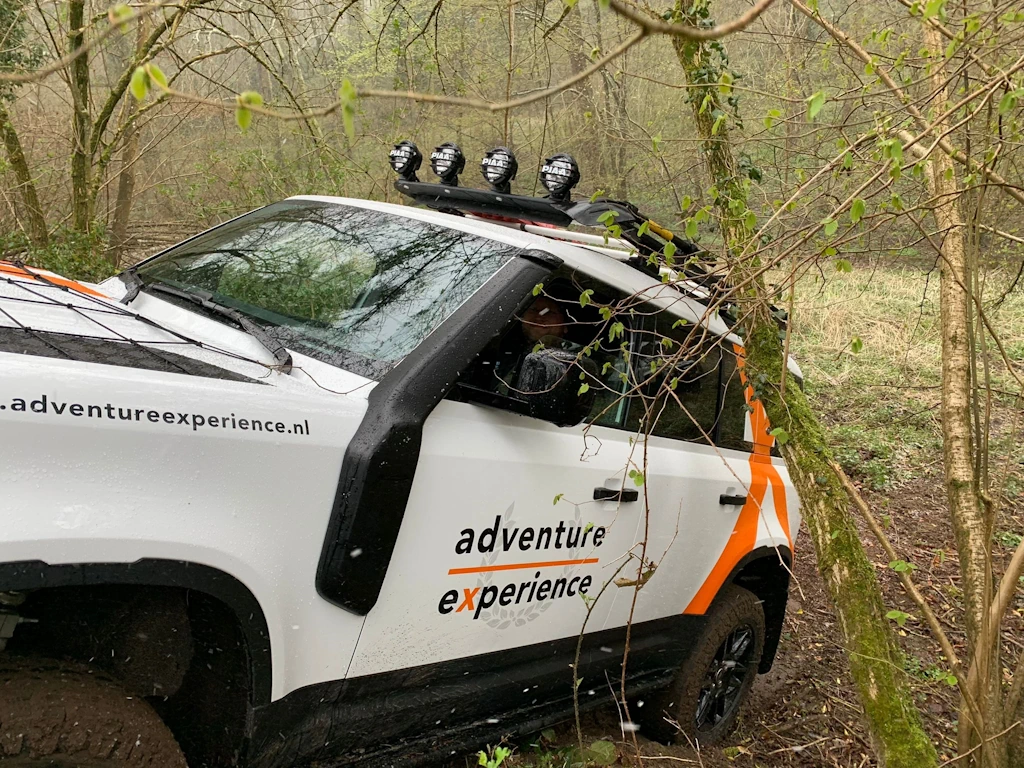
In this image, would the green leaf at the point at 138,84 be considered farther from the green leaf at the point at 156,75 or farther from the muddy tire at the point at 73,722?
the muddy tire at the point at 73,722

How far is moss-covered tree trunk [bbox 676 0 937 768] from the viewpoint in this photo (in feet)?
9.42

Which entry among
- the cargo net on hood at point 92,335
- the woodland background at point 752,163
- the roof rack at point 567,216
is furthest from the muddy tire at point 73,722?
the roof rack at point 567,216

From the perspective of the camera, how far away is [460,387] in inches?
95.9

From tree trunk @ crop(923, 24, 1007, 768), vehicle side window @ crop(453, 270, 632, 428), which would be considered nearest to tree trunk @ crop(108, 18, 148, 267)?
vehicle side window @ crop(453, 270, 632, 428)

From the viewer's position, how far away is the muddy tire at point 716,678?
12.1 feet

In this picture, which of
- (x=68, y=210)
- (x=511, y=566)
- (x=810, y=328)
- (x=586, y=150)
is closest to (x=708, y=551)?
(x=511, y=566)

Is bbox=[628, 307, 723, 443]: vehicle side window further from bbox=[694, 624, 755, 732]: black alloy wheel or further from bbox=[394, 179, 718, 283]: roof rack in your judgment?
bbox=[694, 624, 755, 732]: black alloy wheel

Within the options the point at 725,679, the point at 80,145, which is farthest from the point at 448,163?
the point at 80,145

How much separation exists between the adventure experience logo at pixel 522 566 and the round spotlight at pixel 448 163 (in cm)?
165

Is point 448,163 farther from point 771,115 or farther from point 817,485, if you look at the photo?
point 817,485

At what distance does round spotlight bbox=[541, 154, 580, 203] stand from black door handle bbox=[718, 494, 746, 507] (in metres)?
1.35

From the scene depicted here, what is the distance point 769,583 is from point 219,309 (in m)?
2.84

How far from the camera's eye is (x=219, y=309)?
2.70 meters

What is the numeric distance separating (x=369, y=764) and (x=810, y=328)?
11322 millimetres
